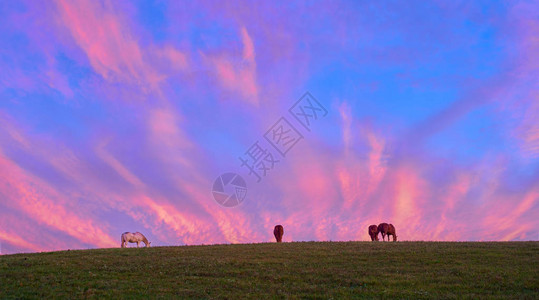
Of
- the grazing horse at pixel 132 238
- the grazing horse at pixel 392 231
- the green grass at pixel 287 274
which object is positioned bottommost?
the green grass at pixel 287 274

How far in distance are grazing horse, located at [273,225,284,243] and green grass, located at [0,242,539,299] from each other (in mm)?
18148

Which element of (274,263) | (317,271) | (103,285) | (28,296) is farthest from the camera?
(274,263)

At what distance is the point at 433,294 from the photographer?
19.2 metres

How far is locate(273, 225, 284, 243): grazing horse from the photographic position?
170 ft

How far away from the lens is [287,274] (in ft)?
78.4

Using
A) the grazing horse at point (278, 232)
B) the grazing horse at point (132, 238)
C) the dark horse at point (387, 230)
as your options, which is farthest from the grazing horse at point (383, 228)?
the grazing horse at point (132, 238)

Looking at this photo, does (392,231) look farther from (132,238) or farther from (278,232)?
(132,238)

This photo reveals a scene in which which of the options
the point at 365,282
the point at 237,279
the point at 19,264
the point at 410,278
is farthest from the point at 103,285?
the point at 410,278

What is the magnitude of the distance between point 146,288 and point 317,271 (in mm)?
9212

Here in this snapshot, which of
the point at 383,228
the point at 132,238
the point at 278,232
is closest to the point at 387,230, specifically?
the point at 383,228

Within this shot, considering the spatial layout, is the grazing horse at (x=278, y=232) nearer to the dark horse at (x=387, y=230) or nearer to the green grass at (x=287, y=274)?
the dark horse at (x=387, y=230)

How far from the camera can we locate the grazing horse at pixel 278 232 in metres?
51.8

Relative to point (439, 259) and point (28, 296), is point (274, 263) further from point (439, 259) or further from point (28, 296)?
point (28, 296)

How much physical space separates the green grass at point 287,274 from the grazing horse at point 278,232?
18148 millimetres
